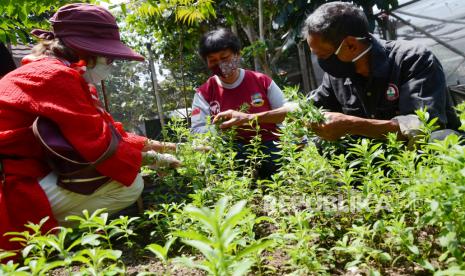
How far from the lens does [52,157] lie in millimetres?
2090

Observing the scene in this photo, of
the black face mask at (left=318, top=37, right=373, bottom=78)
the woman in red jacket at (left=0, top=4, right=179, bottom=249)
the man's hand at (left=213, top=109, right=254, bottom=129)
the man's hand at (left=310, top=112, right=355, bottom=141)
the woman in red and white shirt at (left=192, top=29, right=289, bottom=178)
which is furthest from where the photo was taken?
the woman in red and white shirt at (left=192, top=29, right=289, bottom=178)

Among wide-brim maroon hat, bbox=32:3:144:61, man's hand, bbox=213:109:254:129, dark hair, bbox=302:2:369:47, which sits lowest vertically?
man's hand, bbox=213:109:254:129

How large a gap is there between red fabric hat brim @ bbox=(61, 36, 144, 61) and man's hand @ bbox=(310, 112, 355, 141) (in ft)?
4.00

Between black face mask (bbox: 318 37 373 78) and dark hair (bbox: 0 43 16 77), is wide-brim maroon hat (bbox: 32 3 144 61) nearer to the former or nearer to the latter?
black face mask (bbox: 318 37 373 78)

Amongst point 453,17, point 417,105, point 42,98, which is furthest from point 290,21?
point 42,98

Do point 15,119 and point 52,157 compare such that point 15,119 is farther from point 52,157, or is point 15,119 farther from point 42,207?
point 42,207

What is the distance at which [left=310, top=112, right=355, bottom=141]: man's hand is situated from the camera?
75.5 inches

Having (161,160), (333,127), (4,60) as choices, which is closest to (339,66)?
(333,127)

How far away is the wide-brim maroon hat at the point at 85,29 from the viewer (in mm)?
2287

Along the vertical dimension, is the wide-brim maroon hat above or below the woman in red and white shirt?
above

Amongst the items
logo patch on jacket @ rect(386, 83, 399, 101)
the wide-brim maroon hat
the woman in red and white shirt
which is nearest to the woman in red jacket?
the wide-brim maroon hat

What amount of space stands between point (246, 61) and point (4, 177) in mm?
7236

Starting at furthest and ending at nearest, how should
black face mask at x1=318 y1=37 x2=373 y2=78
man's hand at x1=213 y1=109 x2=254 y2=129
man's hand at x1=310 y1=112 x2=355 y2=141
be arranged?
man's hand at x1=213 y1=109 x2=254 y2=129 < black face mask at x1=318 y1=37 x2=373 y2=78 < man's hand at x1=310 y1=112 x2=355 y2=141

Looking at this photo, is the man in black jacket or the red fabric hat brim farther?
the red fabric hat brim
